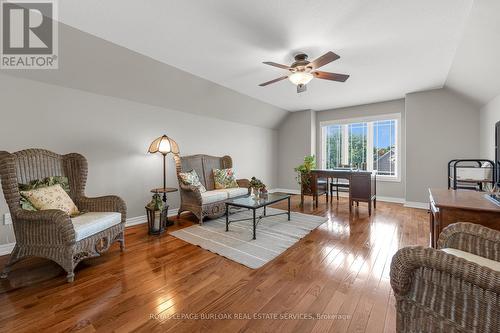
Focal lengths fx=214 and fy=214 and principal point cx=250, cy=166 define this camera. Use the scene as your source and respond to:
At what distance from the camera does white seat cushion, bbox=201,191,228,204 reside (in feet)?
11.6

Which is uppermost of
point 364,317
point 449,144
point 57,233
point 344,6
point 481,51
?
point 344,6

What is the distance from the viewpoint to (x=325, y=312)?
1.52 m

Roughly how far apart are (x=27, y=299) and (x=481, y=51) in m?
5.05

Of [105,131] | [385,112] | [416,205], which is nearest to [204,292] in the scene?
[105,131]

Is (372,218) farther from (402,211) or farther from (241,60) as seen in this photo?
(241,60)

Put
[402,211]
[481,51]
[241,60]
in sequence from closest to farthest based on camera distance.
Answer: [481,51] < [241,60] < [402,211]

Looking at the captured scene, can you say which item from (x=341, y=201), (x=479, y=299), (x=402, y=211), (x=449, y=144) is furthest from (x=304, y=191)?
(x=479, y=299)

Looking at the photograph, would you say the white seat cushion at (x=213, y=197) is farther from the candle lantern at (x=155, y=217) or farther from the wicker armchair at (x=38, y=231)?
the wicker armchair at (x=38, y=231)

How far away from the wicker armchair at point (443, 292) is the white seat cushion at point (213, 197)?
292cm

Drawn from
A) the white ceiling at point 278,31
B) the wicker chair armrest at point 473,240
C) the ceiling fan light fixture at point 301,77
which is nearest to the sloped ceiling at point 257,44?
the white ceiling at point 278,31

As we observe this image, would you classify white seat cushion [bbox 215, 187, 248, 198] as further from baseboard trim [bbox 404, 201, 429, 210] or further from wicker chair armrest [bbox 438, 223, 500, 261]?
baseboard trim [bbox 404, 201, 429, 210]

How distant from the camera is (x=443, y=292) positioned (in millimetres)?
844

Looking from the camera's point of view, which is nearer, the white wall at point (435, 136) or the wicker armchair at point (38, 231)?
the wicker armchair at point (38, 231)

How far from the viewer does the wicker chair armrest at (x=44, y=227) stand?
1.87 m
